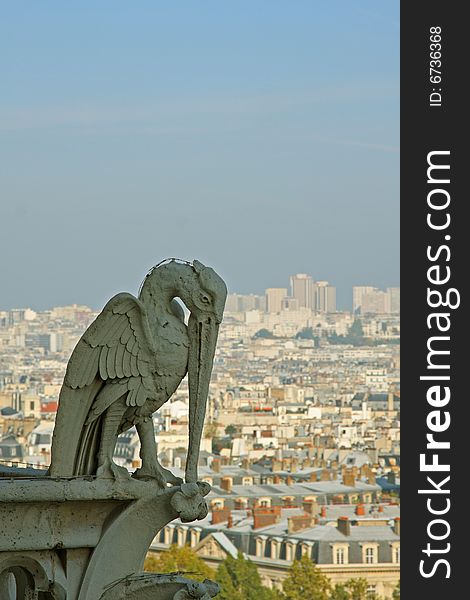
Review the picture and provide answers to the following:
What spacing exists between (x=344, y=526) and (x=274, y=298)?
4863cm

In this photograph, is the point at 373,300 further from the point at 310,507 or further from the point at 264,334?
the point at 310,507

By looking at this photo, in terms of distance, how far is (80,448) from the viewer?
11.9 ft

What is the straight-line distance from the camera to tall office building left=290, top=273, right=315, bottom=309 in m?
107

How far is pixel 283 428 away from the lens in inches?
3465

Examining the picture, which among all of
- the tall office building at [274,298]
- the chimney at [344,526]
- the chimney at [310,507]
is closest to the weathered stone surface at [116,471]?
the chimney at [344,526]

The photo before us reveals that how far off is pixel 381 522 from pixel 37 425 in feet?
65.2

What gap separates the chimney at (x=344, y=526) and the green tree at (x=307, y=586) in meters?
5.56

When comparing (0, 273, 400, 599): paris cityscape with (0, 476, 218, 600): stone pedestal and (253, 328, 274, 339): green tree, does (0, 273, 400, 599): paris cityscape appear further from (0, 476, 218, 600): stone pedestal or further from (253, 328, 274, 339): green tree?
(0, 476, 218, 600): stone pedestal

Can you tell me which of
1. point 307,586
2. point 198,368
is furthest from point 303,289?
point 198,368

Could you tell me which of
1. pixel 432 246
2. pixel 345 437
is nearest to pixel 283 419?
pixel 345 437

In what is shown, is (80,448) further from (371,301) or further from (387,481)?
(371,301)

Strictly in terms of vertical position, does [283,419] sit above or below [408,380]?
above

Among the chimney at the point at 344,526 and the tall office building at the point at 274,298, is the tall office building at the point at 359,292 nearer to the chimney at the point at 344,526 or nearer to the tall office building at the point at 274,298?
the tall office building at the point at 274,298

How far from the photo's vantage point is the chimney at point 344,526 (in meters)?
60.2
